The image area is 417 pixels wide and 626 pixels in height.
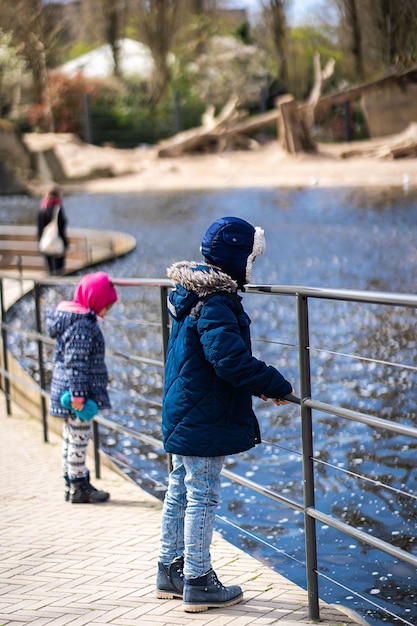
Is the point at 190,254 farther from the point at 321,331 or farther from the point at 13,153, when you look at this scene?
the point at 13,153

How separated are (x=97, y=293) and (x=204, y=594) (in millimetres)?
2071

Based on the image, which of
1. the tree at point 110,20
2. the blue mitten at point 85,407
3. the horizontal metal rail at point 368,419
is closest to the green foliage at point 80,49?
the tree at point 110,20

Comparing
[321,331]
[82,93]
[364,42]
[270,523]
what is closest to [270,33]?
[82,93]

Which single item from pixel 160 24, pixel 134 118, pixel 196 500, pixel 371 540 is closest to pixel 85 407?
pixel 196 500

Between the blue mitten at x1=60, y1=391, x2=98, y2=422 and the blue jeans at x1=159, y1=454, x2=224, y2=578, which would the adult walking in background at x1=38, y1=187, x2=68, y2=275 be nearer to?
the blue mitten at x1=60, y1=391, x2=98, y2=422

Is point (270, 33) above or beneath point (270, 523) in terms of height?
above

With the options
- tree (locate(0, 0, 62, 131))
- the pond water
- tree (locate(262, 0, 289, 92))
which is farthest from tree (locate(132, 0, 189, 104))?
the pond water

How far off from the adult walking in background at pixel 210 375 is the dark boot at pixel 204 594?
33 mm

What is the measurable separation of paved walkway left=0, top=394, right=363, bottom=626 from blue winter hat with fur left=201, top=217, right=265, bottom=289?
1.34 metres

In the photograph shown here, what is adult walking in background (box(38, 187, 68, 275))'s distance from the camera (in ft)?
55.3

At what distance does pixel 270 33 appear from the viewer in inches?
1789

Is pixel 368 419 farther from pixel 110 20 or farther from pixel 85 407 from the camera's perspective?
pixel 110 20

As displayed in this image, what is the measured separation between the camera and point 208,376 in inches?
150

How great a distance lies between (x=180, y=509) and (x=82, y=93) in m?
42.2
